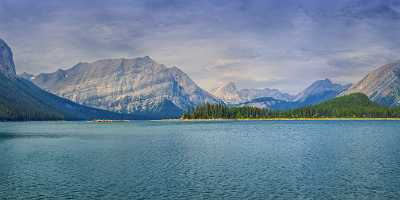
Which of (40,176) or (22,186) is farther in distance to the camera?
(40,176)

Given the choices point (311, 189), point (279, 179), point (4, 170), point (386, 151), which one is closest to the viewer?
point (311, 189)

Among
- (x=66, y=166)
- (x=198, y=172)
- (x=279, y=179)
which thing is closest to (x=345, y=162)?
(x=279, y=179)

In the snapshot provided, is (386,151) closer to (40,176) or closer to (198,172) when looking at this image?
(198,172)

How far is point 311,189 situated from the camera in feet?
191

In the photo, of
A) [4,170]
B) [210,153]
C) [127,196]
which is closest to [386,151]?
[210,153]

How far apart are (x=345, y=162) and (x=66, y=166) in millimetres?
58840

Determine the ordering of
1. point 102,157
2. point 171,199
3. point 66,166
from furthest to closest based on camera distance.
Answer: point 102,157
point 66,166
point 171,199

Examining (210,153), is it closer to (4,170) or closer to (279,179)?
(279,179)

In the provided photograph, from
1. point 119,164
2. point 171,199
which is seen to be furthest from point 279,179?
point 119,164

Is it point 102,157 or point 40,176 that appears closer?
point 40,176

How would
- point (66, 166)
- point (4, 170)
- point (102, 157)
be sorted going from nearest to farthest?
point (4, 170), point (66, 166), point (102, 157)

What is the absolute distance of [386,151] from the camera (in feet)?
344

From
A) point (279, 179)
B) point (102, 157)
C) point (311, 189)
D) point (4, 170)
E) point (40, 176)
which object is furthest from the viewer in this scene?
point (102, 157)

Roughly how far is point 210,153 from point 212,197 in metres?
52.6
